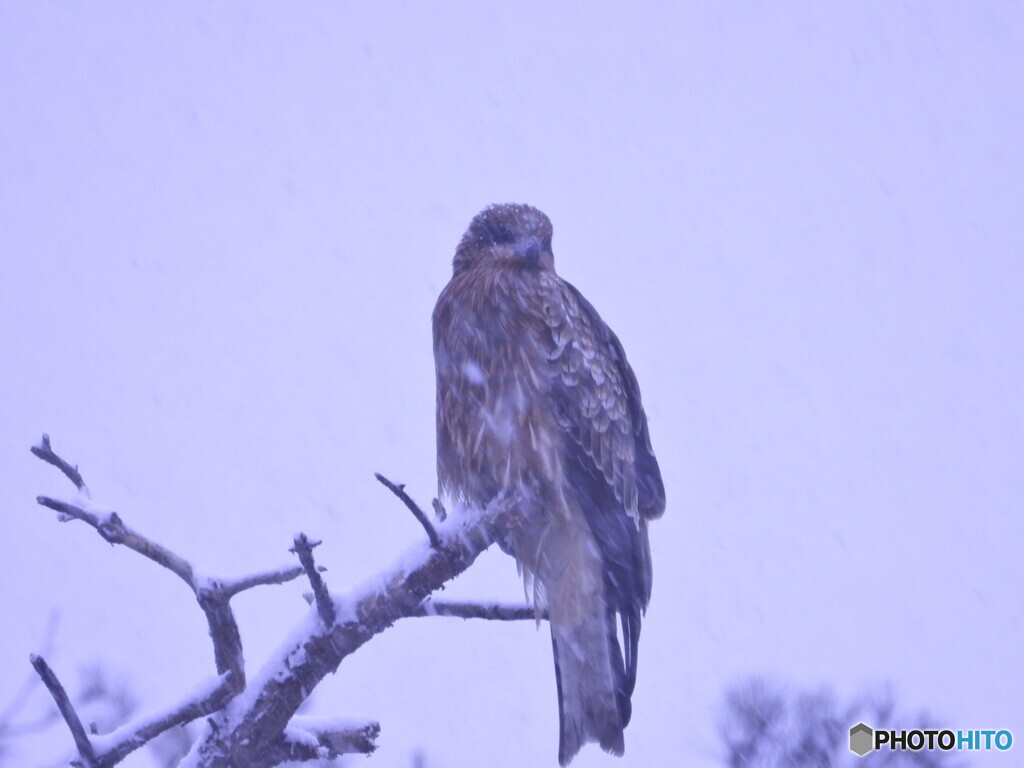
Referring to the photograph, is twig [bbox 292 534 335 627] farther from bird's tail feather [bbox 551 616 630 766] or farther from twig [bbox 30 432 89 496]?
bird's tail feather [bbox 551 616 630 766]

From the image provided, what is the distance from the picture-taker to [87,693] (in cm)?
651

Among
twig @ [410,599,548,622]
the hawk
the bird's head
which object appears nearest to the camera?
twig @ [410,599,548,622]

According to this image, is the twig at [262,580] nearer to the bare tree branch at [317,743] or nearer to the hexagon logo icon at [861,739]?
the bare tree branch at [317,743]

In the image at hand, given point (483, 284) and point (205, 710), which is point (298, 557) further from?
point (483, 284)

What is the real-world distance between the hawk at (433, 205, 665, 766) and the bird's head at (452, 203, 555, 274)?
17cm

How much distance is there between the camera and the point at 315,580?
3566 mm

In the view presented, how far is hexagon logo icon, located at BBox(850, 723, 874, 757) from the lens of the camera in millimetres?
6438

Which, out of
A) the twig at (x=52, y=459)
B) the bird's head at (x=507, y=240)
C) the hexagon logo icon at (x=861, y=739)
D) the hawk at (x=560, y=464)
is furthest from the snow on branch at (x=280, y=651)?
the hexagon logo icon at (x=861, y=739)

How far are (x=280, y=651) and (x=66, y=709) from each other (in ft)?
2.52

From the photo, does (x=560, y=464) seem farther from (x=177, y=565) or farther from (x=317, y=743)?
(x=177, y=565)

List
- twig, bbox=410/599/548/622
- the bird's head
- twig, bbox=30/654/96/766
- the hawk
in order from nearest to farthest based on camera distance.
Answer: twig, bbox=30/654/96/766 < twig, bbox=410/599/548/622 < the hawk < the bird's head

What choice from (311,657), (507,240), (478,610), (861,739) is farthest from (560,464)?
(861,739)

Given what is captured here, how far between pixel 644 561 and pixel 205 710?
7.34ft

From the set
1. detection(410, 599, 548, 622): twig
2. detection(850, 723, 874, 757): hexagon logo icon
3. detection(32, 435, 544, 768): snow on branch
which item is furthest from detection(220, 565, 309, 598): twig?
detection(850, 723, 874, 757): hexagon logo icon
